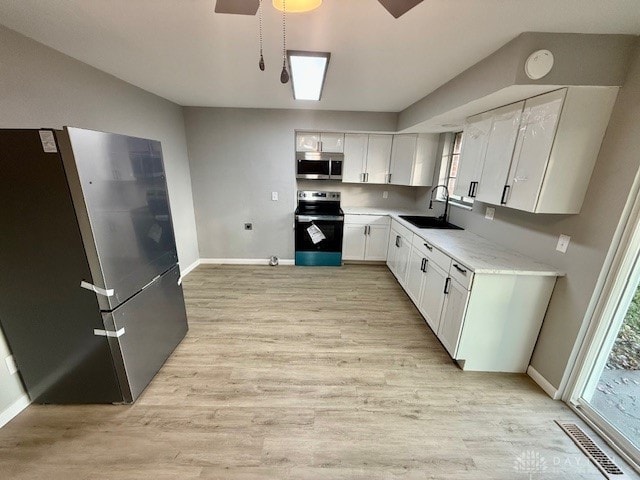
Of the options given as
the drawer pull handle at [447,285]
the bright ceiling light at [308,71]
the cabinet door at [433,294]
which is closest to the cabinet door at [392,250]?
the cabinet door at [433,294]

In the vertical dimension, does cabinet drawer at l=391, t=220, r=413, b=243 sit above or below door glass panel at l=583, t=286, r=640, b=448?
above

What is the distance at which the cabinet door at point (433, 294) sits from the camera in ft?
7.66

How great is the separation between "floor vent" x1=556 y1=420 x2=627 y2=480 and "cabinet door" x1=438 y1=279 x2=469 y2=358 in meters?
0.74

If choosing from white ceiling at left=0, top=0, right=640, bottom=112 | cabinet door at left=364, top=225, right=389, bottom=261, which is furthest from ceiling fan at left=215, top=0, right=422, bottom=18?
cabinet door at left=364, top=225, right=389, bottom=261

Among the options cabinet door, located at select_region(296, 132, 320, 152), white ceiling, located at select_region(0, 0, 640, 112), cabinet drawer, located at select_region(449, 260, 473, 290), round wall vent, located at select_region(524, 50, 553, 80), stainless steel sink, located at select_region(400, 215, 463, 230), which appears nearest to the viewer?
white ceiling, located at select_region(0, 0, 640, 112)

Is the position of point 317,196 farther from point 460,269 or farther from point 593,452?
point 593,452

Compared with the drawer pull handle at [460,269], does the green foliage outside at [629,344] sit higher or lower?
lower

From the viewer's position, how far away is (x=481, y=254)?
2.13 m

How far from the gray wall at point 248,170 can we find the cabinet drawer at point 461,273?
2.53 metres

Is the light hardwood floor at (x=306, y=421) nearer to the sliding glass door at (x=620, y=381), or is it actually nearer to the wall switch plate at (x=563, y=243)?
the sliding glass door at (x=620, y=381)

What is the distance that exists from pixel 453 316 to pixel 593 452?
1.02 m

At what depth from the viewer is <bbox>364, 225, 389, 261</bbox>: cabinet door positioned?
13.2 feet

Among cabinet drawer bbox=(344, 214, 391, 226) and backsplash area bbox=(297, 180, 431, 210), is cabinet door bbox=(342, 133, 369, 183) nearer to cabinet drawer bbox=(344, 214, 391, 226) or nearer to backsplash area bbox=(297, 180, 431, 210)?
backsplash area bbox=(297, 180, 431, 210)

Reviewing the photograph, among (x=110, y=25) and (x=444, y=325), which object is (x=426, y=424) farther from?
(x=110, y=25)
